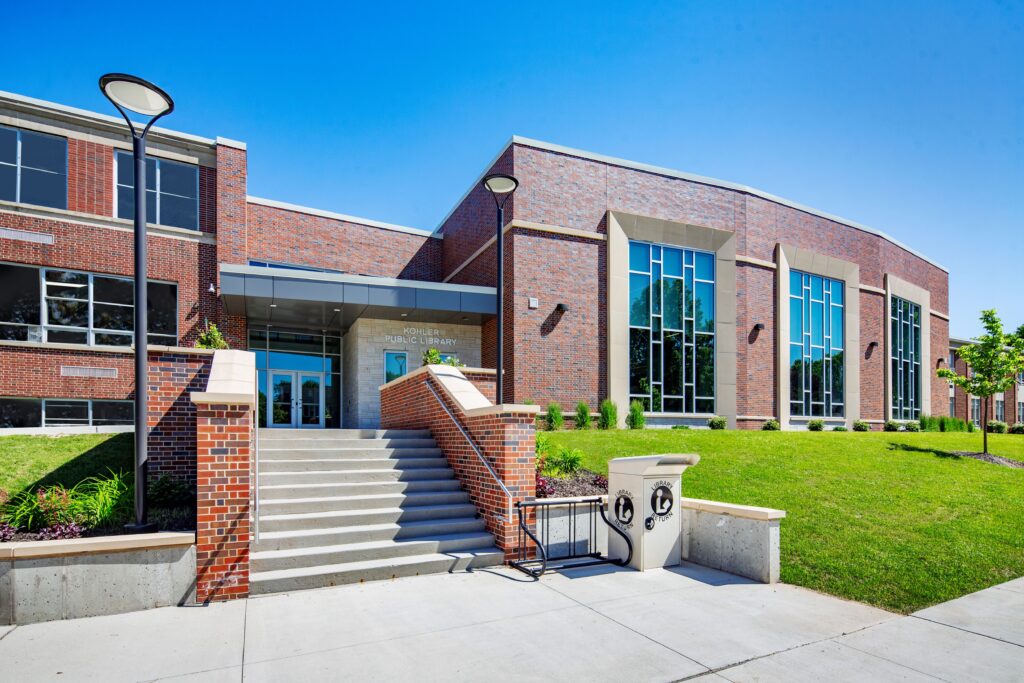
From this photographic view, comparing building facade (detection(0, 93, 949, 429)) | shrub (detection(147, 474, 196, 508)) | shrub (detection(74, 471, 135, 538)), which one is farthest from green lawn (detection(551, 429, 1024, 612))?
shrub (detection(74, 471, 135, 538))

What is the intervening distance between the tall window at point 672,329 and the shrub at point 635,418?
700mm

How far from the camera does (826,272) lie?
26.2 metres

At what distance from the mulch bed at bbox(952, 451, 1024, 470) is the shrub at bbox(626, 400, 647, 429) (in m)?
8.20

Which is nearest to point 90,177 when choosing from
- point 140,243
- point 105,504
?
point 140,243

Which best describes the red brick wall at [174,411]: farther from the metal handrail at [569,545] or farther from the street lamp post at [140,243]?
the metal handrail at [569,545]

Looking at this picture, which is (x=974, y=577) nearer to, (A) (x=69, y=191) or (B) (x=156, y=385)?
(B) (x=156, y=385)

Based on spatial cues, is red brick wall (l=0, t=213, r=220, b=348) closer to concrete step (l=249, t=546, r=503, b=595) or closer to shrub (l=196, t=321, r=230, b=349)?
shrub (l=196, t=321, r=230, b=349)

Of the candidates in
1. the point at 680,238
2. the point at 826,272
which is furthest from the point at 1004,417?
the point at 680,238

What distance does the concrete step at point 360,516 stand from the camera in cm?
766

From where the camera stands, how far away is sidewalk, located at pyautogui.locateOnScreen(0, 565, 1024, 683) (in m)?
4.73

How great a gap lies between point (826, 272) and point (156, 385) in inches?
999

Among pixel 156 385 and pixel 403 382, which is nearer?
pixel 156 385

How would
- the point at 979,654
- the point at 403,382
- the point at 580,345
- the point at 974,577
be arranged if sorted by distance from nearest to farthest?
1. the point at 979,654
2. the point at 974,577
3. the point at 403,382
4. the point at 580,345

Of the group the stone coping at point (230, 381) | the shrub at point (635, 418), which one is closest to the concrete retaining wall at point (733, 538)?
the stone coping at point (230, 381)
